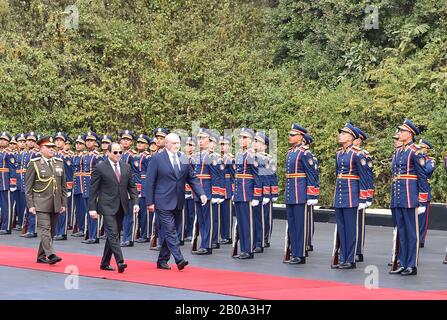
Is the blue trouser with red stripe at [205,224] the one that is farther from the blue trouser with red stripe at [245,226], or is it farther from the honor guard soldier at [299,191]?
the honor guard soldier at [299,191]

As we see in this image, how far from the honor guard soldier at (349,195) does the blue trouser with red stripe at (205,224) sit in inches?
118

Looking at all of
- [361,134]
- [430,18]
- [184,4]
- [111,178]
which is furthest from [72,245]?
[184,4]

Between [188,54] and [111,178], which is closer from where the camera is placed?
[111,178]

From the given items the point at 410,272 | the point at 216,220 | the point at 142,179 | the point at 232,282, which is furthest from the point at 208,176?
the point at 232,282

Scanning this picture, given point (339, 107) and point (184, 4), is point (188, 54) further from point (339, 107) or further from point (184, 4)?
point (339, 107)

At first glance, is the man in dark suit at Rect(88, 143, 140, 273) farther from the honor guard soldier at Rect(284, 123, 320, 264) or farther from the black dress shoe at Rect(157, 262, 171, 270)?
the honor guard soldier at Rect(284, 123, 320, 264)

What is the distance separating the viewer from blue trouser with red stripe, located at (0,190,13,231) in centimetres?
2394

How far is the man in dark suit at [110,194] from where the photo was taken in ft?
50.7

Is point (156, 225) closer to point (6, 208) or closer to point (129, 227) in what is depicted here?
point (129, 227)

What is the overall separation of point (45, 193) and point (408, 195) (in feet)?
17.2

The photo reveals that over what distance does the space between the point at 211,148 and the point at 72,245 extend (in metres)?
3.08

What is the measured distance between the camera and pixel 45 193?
54.3 ft

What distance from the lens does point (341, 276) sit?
14859mm
